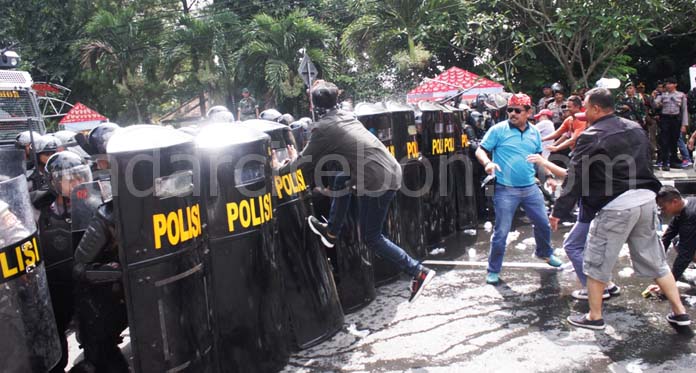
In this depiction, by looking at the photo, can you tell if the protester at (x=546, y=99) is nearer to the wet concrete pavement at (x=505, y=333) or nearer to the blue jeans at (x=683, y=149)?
the blue jeans at (x=683, y=149)

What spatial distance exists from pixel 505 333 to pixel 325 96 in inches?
94.7

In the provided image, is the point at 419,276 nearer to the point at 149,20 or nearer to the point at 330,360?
the point at 330,360

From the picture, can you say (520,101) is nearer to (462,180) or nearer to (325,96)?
(325,96)

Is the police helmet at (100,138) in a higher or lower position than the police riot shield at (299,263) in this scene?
higher

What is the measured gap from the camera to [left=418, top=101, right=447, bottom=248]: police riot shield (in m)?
7.09

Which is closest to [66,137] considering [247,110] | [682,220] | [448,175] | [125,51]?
[448,175]

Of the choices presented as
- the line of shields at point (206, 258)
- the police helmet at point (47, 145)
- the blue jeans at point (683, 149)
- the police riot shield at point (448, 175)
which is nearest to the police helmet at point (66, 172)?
the line of shields at point (206, 258)

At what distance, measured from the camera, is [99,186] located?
411cm

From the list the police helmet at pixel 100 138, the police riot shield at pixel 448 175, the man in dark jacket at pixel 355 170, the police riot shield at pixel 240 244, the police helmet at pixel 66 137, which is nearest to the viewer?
the police riot shield at pixel 240 244

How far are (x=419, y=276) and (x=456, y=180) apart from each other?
11.1 ft

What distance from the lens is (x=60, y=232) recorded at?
174 inches

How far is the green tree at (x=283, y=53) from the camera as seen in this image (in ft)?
81.4

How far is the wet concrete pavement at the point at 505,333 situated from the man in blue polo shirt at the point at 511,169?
54 cm

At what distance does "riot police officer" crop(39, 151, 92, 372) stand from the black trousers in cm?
1215
